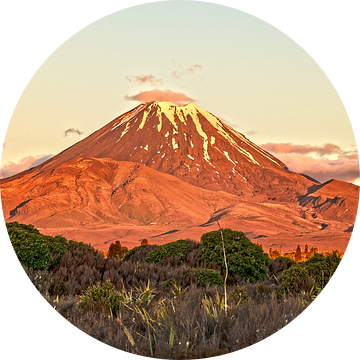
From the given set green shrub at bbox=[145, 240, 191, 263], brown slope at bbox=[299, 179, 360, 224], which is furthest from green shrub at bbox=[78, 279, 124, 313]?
brown slope at bbox=[299, 179, 360, 224]

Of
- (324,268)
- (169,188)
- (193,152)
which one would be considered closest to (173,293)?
(324,268)

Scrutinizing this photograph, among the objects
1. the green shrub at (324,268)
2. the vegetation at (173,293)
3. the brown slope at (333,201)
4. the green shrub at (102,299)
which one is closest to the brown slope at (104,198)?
the brown slope at (333,201)

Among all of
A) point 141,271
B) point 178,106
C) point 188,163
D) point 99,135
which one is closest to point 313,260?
point 141,271

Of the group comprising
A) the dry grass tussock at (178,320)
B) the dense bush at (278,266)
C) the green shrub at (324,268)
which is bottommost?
the dry grass tussock at (178,320)

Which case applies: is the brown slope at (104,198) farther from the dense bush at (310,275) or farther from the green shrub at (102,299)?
the green shrub at (102,299)

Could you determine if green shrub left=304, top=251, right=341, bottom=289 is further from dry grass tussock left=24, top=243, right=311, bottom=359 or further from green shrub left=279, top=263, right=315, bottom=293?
dry grass tussock left=24, top=243, right=311, bottom=359

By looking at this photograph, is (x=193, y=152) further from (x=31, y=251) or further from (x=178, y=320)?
(x=178, y=320)

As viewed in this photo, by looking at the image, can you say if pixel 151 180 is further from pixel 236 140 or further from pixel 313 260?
pixel 313 260
